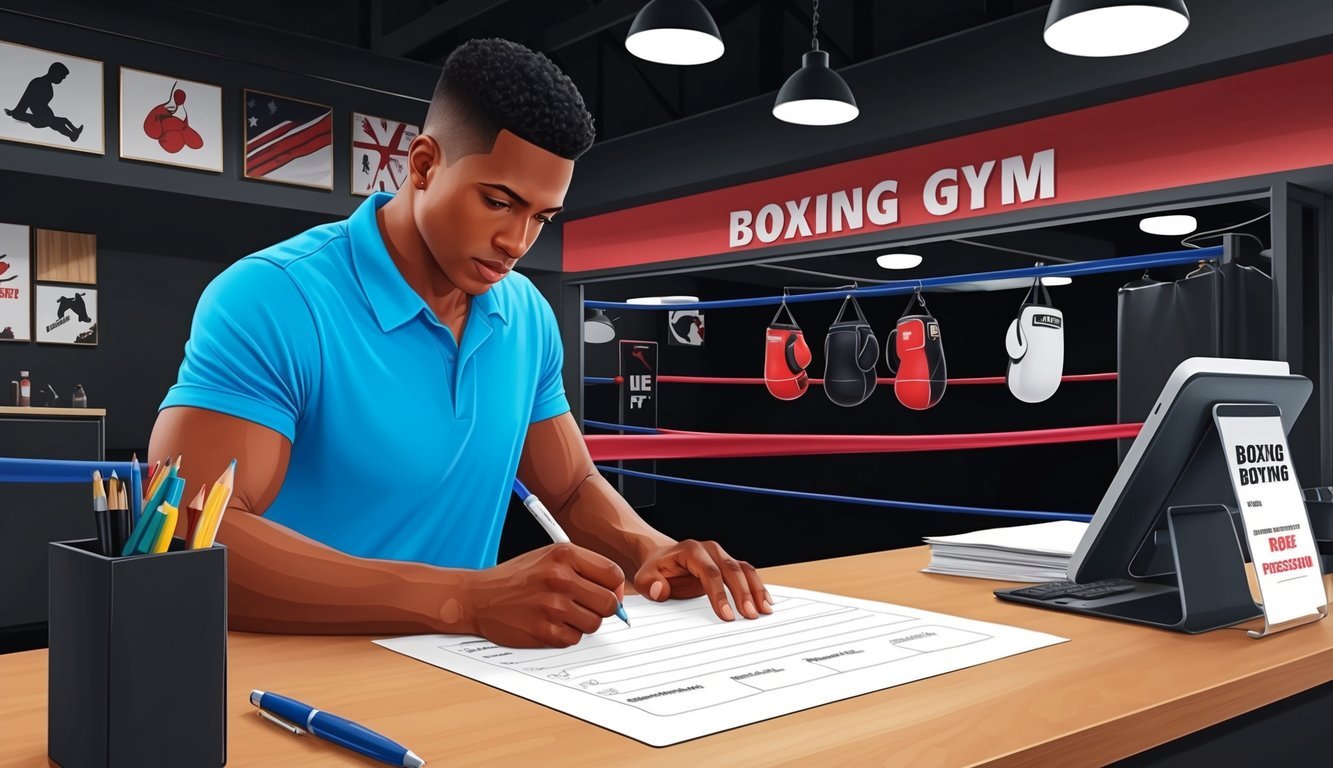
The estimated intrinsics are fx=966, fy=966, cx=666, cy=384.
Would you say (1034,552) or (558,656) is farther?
(1034,552)

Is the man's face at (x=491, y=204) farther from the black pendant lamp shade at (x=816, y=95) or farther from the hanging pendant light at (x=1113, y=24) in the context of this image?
the black pendant lamp shade at (x=816, y=95)

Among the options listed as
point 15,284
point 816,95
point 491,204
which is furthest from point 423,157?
point 15,284

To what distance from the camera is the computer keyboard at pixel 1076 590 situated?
45.0 inches

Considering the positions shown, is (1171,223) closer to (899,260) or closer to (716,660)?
(899,260)

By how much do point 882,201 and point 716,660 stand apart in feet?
16.1

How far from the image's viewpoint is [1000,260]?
7.89 meters

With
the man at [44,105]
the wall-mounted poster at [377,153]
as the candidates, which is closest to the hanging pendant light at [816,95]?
the wall-mounted poster at [377,153]

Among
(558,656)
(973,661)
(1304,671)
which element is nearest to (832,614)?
(973,661)

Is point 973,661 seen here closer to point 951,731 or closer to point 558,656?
point 951,731

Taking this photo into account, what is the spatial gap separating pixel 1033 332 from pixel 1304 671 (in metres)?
4.32

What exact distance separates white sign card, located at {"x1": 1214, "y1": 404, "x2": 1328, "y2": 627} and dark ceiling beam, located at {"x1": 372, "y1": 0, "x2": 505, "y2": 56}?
502 cm

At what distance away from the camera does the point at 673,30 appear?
3.39m

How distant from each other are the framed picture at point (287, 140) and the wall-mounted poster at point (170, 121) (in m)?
0.17

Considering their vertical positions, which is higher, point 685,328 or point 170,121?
point 170,121
